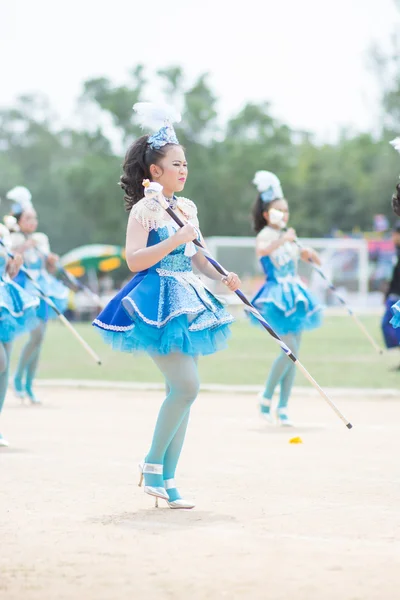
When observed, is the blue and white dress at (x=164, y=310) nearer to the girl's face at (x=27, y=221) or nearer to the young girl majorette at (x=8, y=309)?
the young girl majorette at (x=8, y=309)

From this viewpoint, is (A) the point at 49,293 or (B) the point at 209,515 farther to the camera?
(A) the point at 49,293

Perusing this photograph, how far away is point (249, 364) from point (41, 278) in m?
5.90

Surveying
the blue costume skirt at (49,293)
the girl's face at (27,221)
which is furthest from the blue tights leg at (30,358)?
the girl's face at (27,221)

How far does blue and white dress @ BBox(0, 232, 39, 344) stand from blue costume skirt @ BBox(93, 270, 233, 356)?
9.27 ft

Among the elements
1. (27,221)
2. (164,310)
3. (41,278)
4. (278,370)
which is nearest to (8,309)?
(278,370)

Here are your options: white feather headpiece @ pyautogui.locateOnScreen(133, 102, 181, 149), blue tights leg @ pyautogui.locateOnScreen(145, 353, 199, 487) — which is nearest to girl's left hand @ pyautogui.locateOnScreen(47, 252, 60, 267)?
white feather headpiece @ pyautogui.locateOnScreen(133, 102, 181, 149)

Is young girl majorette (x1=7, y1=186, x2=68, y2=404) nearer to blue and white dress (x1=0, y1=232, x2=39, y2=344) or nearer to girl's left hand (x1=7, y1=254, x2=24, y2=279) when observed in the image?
blue and white dress (x1=0, y1=232, x2=39, y2=344)

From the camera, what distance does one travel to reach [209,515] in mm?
5520

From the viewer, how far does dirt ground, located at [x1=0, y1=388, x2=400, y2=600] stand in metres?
4.15

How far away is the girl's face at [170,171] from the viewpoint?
6086 mm

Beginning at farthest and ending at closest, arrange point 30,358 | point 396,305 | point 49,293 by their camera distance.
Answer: point 49,293 → point 30,358 → point 396,305

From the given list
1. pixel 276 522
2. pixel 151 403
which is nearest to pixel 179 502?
pixel 276 522

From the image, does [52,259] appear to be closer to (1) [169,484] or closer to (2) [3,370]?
(2) [3,370]

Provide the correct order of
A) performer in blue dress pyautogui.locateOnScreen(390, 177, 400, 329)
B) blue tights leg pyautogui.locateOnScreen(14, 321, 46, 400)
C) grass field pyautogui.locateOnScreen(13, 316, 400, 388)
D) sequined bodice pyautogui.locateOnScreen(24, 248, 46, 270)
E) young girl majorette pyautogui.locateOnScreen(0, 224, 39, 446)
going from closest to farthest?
1. performer in blue dress pyautogui.locateOnScreen(390, 177, 400, 329)
2. young girl majorette pyautogui.locateOnScreen(0, 224, 39, 446)
3. blue tights leg pyautogui.locateOnScreen(14, 321, 46, 400)
4. sequined bodice pyautogui.locateOnScreen(24, 248, 46, 270)
5. grass field pyautogui.locateOnScreen(13, 316, 400, 388)
